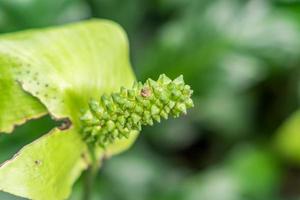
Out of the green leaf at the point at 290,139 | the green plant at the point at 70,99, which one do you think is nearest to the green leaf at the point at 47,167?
the green plant at the point at 70,99

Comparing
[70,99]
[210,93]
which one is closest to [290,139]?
[210,93]

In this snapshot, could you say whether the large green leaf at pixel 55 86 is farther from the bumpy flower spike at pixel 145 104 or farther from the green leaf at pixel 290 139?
the green leaf at pixel 290 139

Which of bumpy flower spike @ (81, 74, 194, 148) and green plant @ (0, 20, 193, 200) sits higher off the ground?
bumpy flower spike @ (81, 74, 194, 148)

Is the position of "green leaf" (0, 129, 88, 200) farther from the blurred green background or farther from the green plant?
the blurred green background

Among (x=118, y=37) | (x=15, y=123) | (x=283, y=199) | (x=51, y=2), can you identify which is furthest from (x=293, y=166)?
(x=15, y=123)

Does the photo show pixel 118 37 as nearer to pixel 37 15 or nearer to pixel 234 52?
pixel 37 15

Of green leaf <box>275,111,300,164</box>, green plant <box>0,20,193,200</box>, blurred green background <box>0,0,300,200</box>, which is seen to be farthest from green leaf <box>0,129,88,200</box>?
green leaf <box>275,111,300,164</box>
